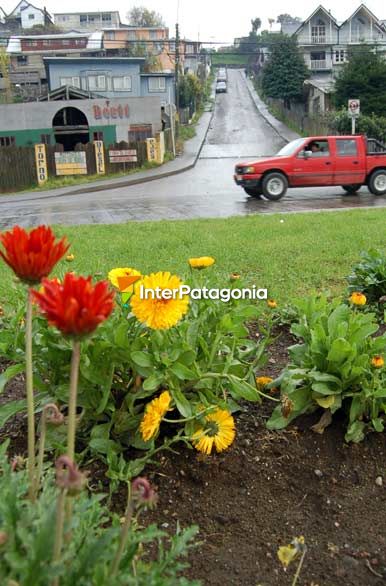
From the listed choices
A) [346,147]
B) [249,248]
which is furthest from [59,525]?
[346,147]

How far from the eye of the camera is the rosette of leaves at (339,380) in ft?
7.82

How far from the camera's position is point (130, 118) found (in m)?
32.5

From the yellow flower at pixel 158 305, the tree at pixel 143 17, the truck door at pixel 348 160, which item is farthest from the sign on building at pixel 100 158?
the tree at pixel 143 17

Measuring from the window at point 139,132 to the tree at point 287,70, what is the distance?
20327mm

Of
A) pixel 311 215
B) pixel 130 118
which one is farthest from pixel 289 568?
pixel 130 118

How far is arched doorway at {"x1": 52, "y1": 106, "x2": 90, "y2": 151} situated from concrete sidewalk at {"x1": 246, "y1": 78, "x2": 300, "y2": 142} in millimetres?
13340

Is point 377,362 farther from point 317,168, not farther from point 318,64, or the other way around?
point 318,64

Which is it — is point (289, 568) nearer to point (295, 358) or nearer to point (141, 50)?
point (295, 358)

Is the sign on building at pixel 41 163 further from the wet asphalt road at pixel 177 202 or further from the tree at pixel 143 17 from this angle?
the tree at pixel 143 17

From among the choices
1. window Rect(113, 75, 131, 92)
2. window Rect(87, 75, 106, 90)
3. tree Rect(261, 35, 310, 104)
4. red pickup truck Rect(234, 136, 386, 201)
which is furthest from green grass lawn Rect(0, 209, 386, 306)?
tree Rect(261, 35, 310, 104)

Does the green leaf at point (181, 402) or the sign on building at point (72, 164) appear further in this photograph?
the sign on building at point (72, 164)

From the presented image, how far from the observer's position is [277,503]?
7.18 feet

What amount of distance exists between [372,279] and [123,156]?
24489 mm

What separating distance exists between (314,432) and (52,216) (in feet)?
40.6
